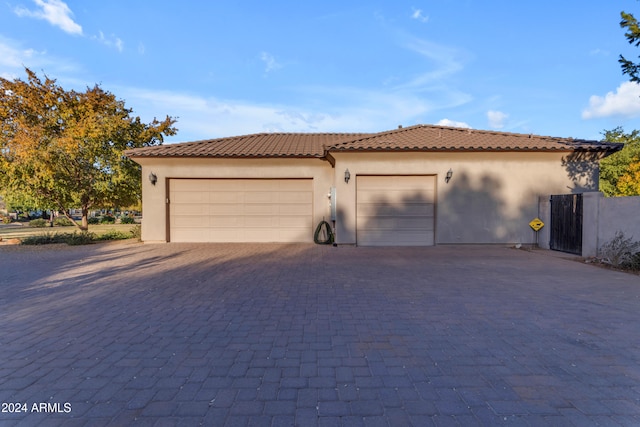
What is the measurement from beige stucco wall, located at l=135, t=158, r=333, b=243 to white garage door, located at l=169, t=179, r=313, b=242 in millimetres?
318

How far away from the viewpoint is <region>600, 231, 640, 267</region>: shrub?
797 cm

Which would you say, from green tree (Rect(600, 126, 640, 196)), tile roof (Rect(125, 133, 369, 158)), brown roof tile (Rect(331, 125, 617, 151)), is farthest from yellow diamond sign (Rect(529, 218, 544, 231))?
green tree (Rect(600, 126, 640, 196))

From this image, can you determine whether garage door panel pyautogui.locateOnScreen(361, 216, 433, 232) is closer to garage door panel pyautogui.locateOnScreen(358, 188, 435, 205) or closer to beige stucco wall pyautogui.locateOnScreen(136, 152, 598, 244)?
beige stucco wall pyautogui.locateOnScreen(136, 152, 598, 244)

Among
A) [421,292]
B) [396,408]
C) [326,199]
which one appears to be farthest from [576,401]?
[326,199]

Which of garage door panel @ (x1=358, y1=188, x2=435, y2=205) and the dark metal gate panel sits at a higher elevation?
garage door panel @ (x1=358, y1=188, x2=435, y2=205)

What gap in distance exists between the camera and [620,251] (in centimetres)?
823

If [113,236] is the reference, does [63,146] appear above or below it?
above

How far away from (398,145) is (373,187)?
5.83 ft

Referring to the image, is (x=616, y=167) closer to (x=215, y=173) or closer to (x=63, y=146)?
(x=215, y=173)

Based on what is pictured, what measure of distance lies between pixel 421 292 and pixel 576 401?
125 inches

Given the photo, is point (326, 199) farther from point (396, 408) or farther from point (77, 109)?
point (77, 109)

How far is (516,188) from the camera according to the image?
1184 centimetres

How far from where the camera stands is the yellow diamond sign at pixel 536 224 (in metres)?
11.7

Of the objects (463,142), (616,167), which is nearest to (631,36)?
(463,142)
